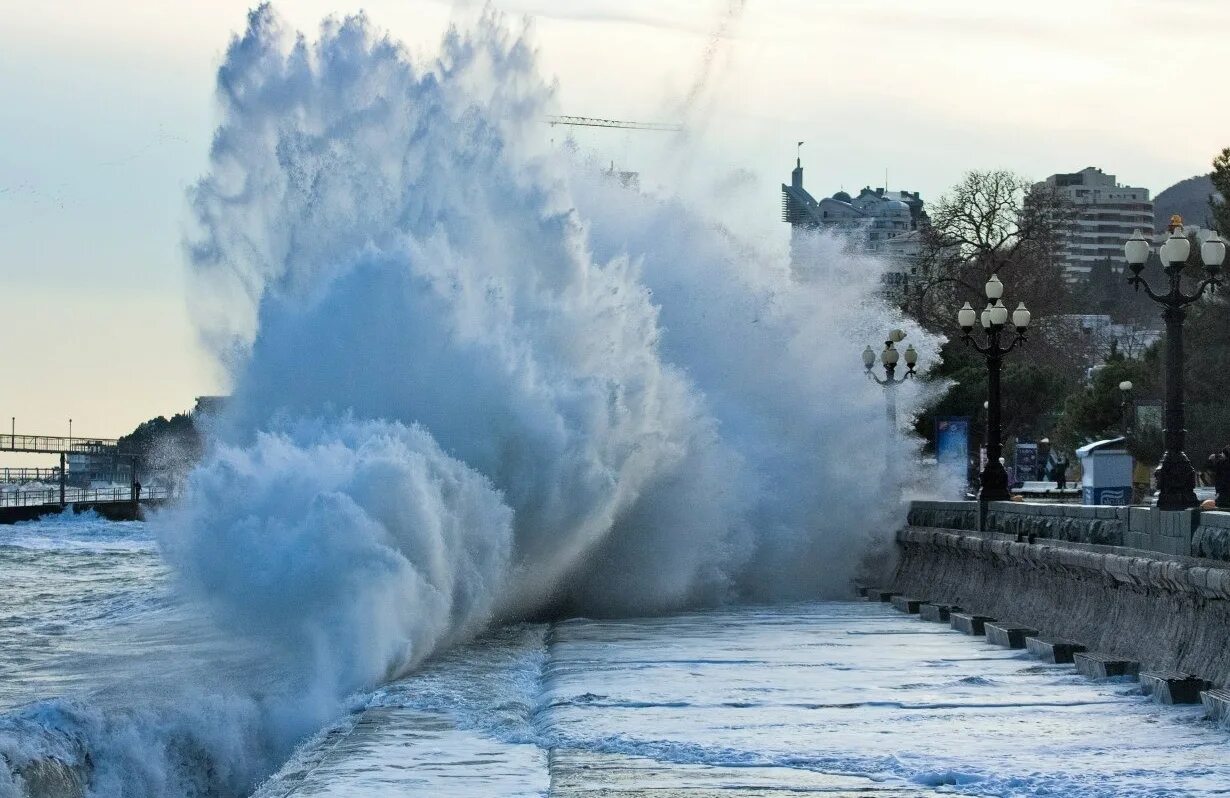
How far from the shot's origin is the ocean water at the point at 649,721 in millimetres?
10656

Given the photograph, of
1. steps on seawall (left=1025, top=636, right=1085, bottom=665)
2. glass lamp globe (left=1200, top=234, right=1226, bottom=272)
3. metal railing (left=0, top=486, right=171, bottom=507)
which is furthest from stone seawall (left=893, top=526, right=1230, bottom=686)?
metal railing (left=0, top=486, right=171, bottom=507)

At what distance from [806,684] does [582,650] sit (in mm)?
3450

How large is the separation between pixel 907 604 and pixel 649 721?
12.0 m

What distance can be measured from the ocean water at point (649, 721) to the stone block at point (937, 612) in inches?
59.2

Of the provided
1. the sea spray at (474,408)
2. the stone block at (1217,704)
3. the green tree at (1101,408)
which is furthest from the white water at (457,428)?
the green tree at (1101,408)

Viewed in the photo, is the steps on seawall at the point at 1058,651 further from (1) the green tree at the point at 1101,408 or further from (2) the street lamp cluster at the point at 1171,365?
(1) the green tree at the point at 1101,408

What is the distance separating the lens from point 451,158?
22.9 meters

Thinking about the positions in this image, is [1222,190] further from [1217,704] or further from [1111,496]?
[1217,704]

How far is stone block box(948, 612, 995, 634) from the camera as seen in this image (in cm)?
2072

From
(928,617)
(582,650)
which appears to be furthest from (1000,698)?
(928,617)

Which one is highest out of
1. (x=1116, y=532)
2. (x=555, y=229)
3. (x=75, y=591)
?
(x=555, y=229)

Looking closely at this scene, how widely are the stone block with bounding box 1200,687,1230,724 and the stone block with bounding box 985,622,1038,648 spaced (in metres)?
5.31

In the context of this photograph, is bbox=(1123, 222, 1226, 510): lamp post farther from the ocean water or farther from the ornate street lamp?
the ornate street lamp

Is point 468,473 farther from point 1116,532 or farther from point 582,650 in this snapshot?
point 1116,532
